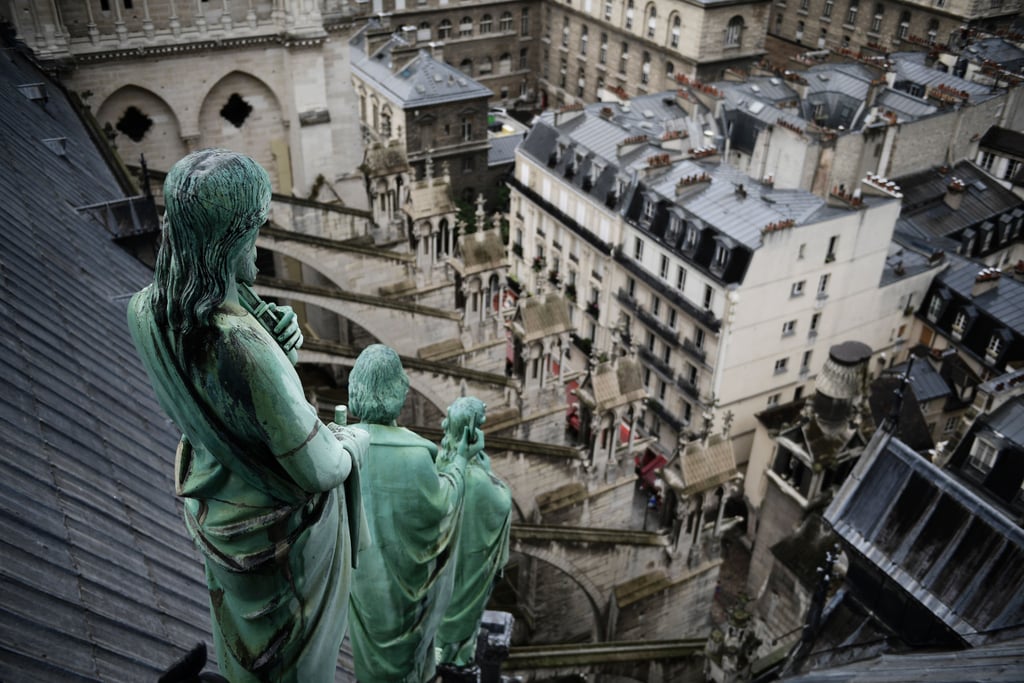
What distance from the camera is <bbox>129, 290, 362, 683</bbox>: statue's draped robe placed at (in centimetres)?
439

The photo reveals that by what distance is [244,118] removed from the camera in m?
28.8

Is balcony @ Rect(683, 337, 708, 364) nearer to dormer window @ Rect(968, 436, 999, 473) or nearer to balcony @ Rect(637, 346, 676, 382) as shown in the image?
balcony @ Rect(637, 346, 676, 382)

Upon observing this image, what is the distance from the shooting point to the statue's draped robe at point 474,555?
25.5 ft

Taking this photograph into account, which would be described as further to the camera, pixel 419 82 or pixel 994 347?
pixel 419 82

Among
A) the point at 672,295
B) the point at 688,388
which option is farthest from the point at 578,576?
the point at 672,295

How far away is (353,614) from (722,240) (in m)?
26.6

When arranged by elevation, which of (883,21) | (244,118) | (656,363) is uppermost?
(244,118)

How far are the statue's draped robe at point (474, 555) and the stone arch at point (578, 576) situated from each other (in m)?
8.99

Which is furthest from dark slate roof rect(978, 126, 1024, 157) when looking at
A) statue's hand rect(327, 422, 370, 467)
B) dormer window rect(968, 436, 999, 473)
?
statue's hand rect(327, 422, 370, 467)

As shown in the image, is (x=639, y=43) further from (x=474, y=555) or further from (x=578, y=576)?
(x=474, y=555)

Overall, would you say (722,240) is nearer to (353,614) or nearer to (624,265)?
(624,265)

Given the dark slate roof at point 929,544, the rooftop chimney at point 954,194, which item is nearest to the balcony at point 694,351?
the dark slate roof at point 929,544

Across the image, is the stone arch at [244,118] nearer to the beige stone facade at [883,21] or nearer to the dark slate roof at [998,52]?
the dark slate roof at [998,52]

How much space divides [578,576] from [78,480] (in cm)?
1127
